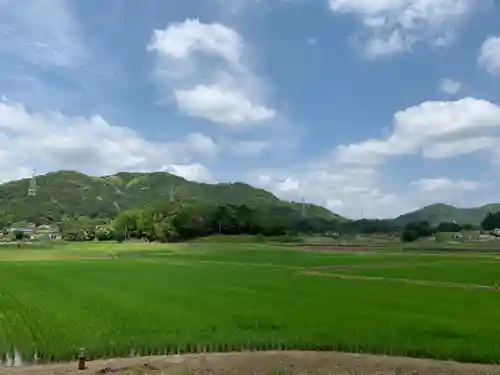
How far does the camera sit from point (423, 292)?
29.6 m

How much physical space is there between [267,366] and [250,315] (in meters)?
7.24

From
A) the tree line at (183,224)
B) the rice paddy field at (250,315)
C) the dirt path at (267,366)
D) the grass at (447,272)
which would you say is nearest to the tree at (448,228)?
the tree line at (183,224)

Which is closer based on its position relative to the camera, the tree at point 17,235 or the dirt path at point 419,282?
the dirt path at point 419,282

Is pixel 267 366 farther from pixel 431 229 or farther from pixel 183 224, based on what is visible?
pixel 431 229

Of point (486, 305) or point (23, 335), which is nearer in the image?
point (23, 335)

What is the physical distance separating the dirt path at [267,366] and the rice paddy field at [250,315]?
852mm

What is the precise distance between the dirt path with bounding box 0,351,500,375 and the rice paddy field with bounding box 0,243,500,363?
852mm

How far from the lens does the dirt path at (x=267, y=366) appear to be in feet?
44.5

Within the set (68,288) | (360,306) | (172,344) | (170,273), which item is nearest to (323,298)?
(360,306)

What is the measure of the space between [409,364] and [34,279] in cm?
3008

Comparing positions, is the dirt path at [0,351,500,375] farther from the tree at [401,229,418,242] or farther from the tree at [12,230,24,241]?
the tree at [12,230,24,241]

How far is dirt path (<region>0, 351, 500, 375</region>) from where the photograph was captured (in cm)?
1358

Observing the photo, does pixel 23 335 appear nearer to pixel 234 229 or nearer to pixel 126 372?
pixel 126 372

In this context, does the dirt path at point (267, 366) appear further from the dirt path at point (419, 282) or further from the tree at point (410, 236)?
the tree at point (410, 236)
